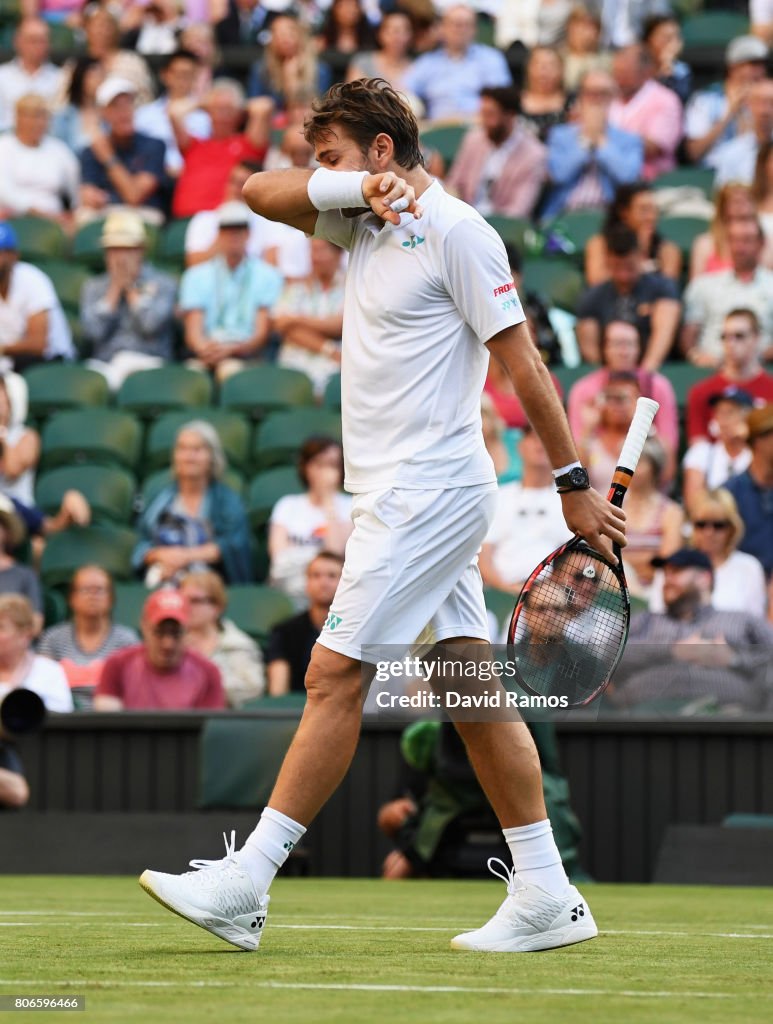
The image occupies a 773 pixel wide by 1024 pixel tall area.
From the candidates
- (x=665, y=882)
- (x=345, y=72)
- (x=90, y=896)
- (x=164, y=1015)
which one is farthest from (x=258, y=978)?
(x=345, y=72)

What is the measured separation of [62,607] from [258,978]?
263 inches

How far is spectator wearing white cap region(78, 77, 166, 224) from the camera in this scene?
13.6 meters

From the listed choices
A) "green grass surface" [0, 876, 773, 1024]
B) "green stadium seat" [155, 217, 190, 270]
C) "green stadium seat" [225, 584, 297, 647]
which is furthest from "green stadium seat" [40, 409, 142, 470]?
"green grass surface" [0, 876, 773, 1024]

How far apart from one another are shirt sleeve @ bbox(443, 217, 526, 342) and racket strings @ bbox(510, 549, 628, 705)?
58 cm

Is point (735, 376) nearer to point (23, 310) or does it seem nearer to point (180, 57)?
point (23, 310)

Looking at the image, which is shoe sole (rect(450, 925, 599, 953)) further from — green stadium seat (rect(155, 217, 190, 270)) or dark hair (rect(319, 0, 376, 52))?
dark hair (rect(319, 0, 376, 52))

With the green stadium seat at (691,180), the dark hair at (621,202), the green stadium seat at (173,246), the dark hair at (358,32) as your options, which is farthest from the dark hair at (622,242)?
the dark hair at (358,32)

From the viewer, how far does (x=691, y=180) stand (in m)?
13.0

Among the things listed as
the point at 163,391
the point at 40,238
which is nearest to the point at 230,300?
the point at 163,391

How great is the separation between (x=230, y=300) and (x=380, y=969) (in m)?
8.60


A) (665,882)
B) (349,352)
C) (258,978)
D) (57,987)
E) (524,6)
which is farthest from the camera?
(524,6)

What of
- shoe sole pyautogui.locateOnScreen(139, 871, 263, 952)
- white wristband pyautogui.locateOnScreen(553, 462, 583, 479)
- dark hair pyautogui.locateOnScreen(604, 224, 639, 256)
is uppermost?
dark hair pyautogui.locateOnScreen(604, 224, 639, 256)

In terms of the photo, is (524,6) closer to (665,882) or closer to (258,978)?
(665,882)

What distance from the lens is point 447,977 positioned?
12.1ft
